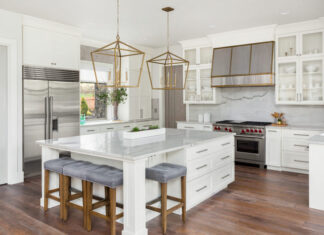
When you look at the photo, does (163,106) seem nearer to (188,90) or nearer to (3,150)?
(188,90)

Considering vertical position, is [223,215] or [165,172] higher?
[165,172]

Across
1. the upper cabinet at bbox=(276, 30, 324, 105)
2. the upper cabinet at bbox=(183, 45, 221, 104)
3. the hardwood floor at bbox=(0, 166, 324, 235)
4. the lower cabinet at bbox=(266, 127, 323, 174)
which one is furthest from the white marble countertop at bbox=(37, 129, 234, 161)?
the upper cabinet at bbox=(183, 45, 221, 104)

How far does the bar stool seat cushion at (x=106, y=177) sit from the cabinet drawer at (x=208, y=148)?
2.93ft

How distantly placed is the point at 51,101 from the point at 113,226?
3101 millimetres

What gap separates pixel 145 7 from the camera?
435cm

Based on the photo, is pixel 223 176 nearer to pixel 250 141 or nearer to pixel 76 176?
pixel 250 141

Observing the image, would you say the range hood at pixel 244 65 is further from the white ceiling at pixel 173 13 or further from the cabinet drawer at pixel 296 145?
the cabinet drawer at pixel 296 145

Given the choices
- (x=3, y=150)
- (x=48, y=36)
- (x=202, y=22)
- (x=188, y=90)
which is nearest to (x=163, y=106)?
(x=188, y=90)

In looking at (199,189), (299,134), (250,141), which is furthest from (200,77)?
(199,189)

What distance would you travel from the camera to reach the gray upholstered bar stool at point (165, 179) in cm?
280

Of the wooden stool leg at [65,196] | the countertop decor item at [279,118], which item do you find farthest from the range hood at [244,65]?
the wooden stool leg at [65,196]

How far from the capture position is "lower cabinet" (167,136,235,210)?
3.26m

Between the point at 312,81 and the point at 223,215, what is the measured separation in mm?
3354

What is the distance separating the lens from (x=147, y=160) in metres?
3.12
